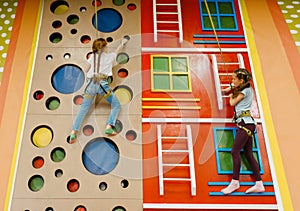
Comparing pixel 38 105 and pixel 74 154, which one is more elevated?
pixel 38 105

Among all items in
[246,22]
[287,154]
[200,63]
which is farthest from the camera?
[246,22]

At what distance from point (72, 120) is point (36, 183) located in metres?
0.49

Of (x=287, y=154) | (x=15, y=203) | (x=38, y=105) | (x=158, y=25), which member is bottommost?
(x=15, y=203)

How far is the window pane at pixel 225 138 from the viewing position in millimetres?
2543

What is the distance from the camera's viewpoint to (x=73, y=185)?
7.92 ft

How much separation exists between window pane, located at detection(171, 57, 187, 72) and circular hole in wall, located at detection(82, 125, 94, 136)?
76 centimetres

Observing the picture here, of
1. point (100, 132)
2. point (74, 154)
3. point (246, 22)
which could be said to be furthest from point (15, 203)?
point (246, 22)

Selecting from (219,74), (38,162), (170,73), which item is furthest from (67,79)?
(219,74)

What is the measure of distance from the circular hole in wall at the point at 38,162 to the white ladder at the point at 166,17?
4.13 ft

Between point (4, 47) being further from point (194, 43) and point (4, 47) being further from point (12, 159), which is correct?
point (194, 43)

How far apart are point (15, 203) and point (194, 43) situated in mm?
1748

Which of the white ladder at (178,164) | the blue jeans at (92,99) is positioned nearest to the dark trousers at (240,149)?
the white ladder at (178,164)

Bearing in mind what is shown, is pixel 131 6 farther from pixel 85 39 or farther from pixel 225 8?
pixel 225 8

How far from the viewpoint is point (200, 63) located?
9.47ft
